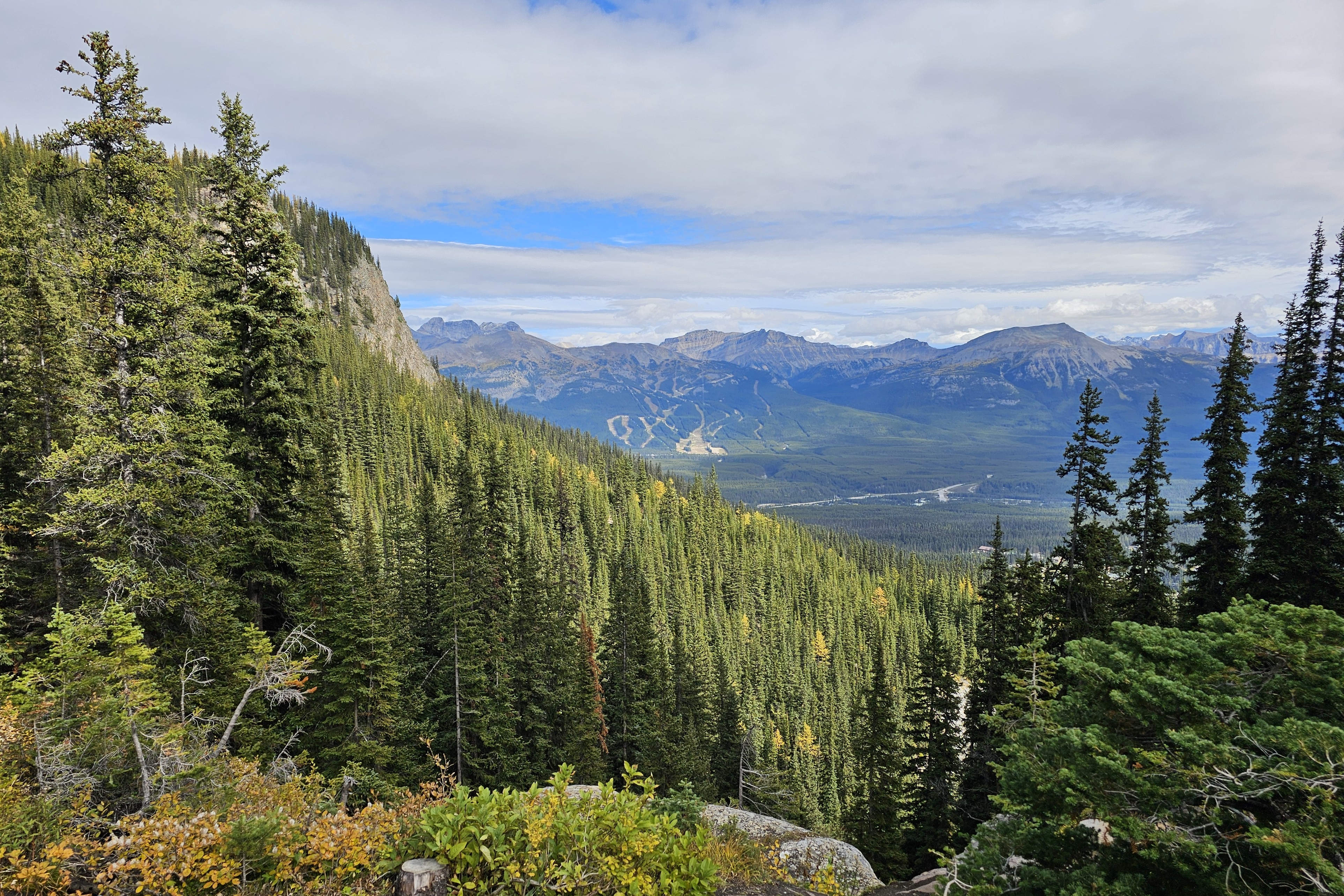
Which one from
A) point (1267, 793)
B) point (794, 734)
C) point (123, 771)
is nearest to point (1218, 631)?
point (1267, 793)

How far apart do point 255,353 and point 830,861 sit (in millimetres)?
24256

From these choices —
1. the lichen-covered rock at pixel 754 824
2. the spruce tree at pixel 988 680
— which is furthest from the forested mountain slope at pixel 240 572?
the lichen-covered rock at pixel 754 824

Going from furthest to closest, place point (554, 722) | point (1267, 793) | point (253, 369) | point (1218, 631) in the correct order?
point (554, 722) < point (253, 369) < point (1218, 631) < point (1267, 793)

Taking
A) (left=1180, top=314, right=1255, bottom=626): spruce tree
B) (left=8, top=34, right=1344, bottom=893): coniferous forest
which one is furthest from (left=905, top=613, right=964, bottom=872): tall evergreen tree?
(left=1180, top=314, right=1255, bottom=626): spruce tree

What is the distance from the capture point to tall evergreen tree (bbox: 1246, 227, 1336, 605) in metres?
20.5

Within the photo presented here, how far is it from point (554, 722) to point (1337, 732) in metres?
31.8

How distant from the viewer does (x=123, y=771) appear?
34.8 ft

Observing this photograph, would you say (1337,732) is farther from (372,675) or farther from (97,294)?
(97,294)

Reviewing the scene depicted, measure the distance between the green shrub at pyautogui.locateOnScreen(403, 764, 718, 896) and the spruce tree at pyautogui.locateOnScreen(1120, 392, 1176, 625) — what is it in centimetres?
2514

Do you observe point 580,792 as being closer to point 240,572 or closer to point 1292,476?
point 240,572

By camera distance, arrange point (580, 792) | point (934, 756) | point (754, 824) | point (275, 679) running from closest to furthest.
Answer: point (275, 679), point (580, 792), point (754, 824), point (934, 756)

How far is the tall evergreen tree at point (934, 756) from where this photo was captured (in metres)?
26.7

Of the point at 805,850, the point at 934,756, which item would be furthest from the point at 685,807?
the point at 934,756

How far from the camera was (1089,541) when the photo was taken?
81.7 feet
